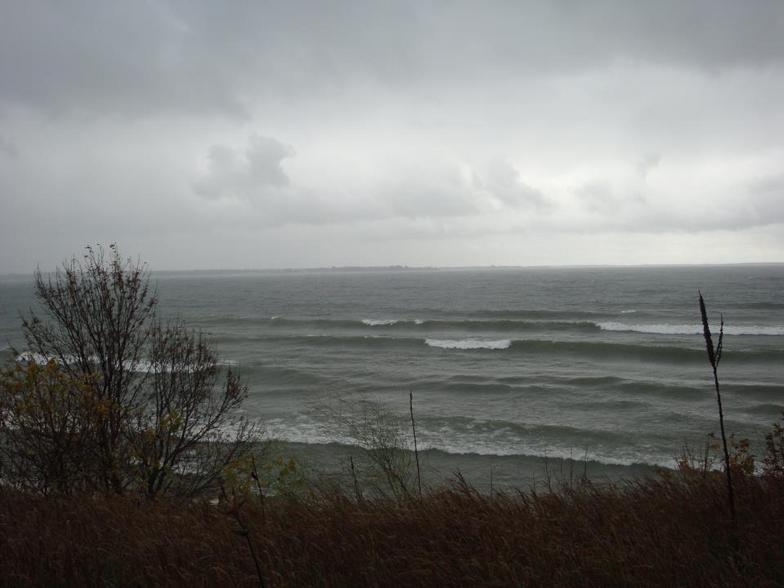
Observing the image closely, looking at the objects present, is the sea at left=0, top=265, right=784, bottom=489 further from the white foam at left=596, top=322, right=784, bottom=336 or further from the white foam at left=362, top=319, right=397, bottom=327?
the white foam at left=362, top=319, right=397, bottom=327

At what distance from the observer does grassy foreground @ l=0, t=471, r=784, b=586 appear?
3604mm

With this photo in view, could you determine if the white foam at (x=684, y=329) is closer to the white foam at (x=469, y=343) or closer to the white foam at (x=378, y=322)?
the white foam at (x=469, y=343)

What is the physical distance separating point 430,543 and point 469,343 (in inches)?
1386

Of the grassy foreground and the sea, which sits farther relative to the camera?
the sea

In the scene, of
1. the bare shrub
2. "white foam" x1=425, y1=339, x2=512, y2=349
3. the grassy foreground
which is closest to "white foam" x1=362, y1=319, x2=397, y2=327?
"white foam" x1=425, y1=339, x2=512, y2=349

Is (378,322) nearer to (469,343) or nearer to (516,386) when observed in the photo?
(469,343)

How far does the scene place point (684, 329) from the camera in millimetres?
41125

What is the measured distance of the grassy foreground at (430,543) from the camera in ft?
11.8

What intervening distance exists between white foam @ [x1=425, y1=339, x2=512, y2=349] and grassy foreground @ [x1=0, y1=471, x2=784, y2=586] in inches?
1256

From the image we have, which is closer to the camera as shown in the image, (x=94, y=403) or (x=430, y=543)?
(x=430, y=543)

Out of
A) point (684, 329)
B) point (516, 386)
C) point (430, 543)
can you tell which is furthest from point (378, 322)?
point (430, 543)

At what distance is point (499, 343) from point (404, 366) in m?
10.5

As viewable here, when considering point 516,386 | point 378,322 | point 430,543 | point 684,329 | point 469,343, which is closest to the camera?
point 430,543

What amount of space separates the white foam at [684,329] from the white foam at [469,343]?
11324 millimetres
